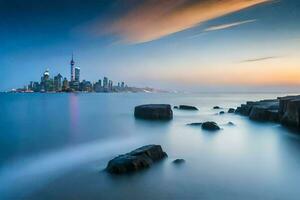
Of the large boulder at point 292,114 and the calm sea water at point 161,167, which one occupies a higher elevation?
the large boulder at point 292,114

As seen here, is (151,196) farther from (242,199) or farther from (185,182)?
(242,199)

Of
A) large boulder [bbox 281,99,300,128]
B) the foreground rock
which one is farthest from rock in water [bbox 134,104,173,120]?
the foreground rock

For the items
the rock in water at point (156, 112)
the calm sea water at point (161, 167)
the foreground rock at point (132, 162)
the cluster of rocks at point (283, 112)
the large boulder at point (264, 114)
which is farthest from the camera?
the rock in water at point (156, 112)

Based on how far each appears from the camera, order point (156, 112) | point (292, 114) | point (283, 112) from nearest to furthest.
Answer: point (292, 114) < point (283, 112) < point (156, 112)

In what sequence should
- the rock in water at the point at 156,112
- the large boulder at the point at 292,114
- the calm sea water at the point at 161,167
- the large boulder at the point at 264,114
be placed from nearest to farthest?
1. the calm sea water at the point at 161,167
2. the large boulder at the point at 292,114
3. the large boulder at the point at 264,114
4. the rock in water at the point at 156,112

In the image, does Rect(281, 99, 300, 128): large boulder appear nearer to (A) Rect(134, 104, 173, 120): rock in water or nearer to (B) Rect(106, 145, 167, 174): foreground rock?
(A) Rect(134, 104, 173, 120): rock in water

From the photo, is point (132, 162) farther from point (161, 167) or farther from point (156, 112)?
point (156, 112)

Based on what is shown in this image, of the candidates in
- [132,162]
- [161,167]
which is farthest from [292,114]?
[132,162]

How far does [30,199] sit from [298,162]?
1366cm

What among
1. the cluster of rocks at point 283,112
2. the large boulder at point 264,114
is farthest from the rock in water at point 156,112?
the cluster of rocks at point 283,112

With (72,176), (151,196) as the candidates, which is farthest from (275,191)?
(72,176)

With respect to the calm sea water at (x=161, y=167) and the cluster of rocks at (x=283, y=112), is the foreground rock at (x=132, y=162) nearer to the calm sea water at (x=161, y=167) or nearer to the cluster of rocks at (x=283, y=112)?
the calm sea water at (x=161, y=167)

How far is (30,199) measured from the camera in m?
10.4

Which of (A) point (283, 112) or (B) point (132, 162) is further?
(A) point (283, 112)
